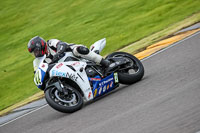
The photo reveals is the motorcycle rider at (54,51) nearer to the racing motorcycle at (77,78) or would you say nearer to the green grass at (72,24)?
the racing motorcycle at (77,78)

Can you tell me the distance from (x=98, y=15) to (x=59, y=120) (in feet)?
36.0

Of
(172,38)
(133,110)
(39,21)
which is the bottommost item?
(39,21)

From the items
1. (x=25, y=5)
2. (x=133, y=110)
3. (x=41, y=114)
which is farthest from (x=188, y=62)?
(x=25, y=5)

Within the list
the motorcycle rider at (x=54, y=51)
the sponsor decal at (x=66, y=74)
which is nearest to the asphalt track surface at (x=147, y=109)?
the sponsor decal at (x=66, y=74)

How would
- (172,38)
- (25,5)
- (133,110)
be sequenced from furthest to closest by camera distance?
(25,5), (172,38), (133,110)

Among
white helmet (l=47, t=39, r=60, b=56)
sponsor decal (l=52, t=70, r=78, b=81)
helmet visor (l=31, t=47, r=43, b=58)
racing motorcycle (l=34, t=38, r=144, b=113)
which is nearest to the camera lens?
racing motorcycle (l=34, t=38, r=144, b=113)

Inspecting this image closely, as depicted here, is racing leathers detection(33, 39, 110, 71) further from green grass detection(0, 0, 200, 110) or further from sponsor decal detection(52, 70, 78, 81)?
green grass detection(0, 0, 200, 110)

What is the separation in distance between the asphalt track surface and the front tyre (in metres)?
0.13

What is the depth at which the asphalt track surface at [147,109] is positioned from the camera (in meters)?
5.26

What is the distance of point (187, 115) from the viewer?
5.18 metres

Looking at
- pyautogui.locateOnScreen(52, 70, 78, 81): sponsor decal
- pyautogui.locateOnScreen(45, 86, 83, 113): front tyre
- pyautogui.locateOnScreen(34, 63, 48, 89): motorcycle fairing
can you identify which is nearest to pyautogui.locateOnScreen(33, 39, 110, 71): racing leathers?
pyautogui.locateOnScreen(34, 63, 48, 89): motorcycle fairing

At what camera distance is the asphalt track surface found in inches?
207

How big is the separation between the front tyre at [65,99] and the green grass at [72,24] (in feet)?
14.0

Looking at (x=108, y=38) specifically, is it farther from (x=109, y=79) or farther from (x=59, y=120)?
(x=59, y=120)
